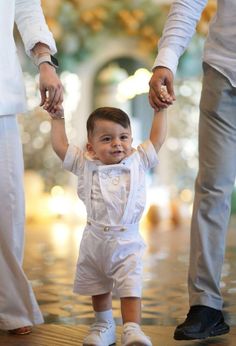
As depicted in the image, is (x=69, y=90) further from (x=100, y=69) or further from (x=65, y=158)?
(x=65, y=158)

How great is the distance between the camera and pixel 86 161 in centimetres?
279

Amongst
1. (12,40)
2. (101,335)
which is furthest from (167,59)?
(101,335)

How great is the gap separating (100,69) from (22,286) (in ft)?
22.9

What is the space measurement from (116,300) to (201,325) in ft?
3.43

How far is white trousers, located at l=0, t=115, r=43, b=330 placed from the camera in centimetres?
298

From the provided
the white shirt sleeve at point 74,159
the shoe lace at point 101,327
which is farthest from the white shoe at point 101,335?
the white shirt sleeve at point 74,159

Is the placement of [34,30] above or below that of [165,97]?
above

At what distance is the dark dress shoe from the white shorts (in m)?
0.21

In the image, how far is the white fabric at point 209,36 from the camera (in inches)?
110

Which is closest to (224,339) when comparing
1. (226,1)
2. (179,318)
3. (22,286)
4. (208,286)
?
(208,286)

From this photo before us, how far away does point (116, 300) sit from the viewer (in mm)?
3795

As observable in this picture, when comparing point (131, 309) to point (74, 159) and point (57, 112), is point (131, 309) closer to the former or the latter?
point (74, 159)

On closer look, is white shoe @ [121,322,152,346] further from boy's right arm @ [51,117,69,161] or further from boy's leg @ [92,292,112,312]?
boy's right arm @ [51,117,69,161]

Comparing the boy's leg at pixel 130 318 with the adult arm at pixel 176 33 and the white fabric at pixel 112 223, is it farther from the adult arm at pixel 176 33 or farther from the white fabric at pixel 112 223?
the adult arm at pixel 176 33
